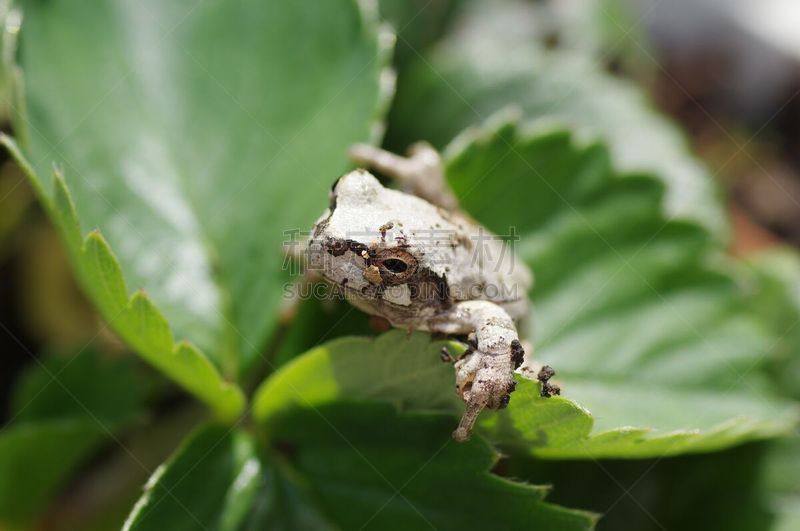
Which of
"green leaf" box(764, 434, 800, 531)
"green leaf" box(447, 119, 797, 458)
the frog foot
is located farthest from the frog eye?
"green leaf" box(764, 434, 800, 531)

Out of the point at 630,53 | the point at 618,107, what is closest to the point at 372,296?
the point at 618,107

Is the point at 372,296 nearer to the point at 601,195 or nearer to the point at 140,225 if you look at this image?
the point at 140,225

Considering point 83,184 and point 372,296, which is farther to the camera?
point 83,184

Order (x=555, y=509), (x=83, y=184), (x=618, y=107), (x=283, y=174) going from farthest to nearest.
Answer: (x=618, y=107) < (x=283, y=174) < (x=83, y=184) < (x=555, y=509)

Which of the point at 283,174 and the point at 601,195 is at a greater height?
the point at 283,174

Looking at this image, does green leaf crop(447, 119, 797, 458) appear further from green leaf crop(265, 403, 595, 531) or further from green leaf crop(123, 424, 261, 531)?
green leaf crop(123, 424, 261, 531)

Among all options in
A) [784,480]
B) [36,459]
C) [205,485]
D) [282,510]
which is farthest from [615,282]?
[36,459]
